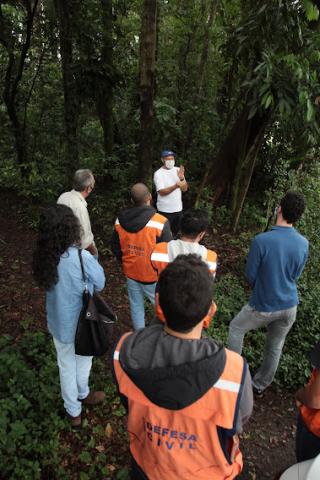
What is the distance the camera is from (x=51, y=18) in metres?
7.24

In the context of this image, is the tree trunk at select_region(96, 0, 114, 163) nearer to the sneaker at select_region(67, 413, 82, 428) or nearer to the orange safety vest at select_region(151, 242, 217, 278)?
the orange safety vest at select_region(151, 242, 217, 278)

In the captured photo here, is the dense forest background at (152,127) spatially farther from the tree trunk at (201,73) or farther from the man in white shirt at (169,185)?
the man in white shirt at (169,185)

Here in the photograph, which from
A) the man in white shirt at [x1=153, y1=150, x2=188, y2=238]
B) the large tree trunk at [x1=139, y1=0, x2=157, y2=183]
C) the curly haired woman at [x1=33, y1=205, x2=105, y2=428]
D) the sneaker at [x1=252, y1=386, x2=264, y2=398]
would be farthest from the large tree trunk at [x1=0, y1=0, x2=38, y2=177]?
the sneaker at [x1=252, y1=386, x2=264, y2=398]

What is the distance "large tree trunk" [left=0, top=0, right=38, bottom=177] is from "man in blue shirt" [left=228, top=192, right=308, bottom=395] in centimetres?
490

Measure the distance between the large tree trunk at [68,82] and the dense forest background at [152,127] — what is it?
0.02m

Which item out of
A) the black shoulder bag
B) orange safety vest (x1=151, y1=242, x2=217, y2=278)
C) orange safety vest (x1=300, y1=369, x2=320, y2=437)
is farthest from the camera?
orange safety vest (x1=151, y1=242, x2=217, y2=278)

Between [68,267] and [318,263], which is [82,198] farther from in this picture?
[318,263]

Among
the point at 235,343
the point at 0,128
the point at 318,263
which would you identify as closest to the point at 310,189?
the point at 318,263

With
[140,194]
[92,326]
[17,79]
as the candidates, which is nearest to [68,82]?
[17,79]

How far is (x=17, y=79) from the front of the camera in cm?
693

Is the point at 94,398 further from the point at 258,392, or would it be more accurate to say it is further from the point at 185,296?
the point at 185,296

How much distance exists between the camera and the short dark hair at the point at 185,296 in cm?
152

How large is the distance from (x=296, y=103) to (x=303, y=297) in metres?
2.85

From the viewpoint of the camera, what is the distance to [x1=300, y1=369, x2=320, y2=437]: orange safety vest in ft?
7.19
